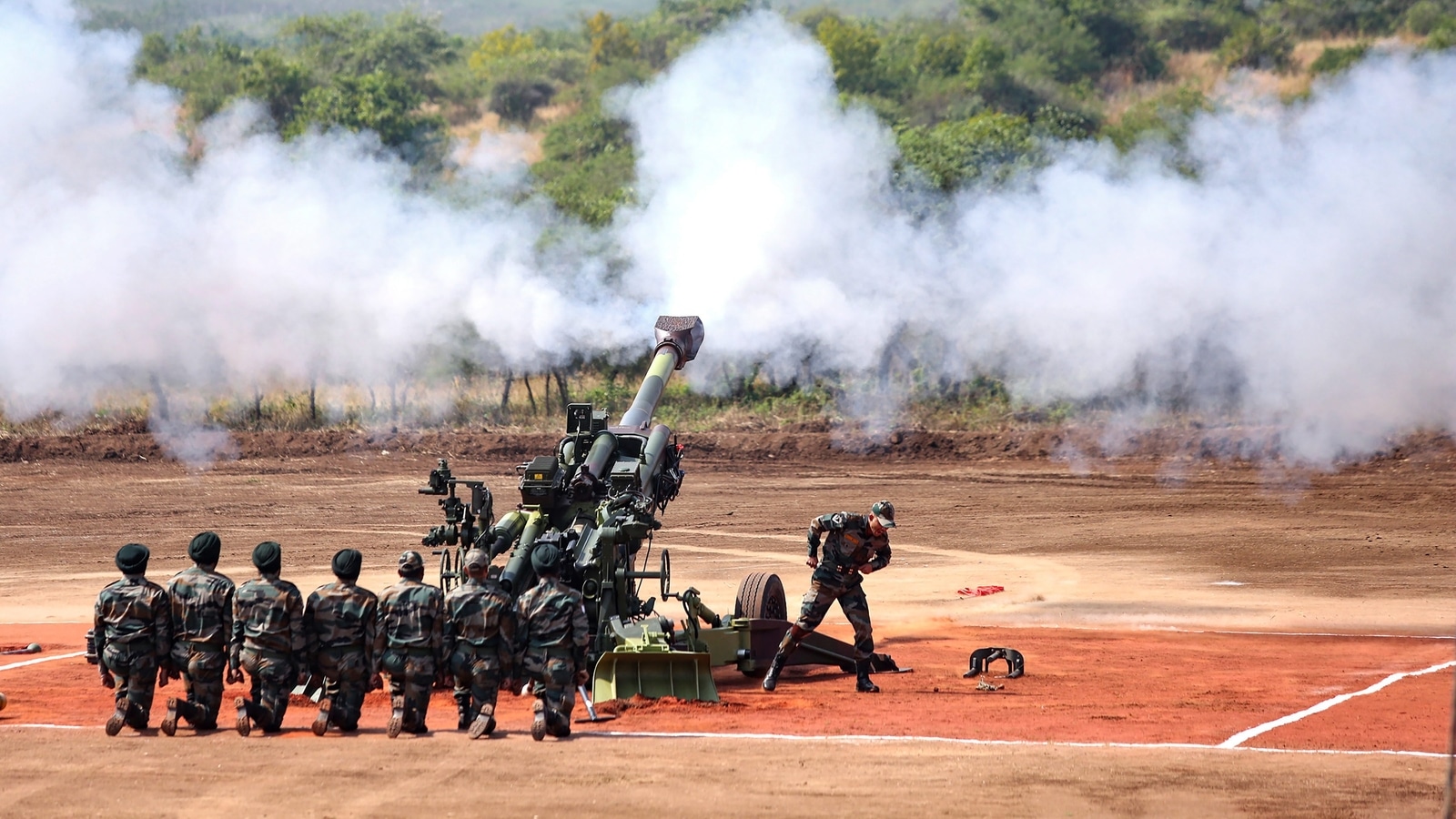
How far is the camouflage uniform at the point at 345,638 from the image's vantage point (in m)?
12.1

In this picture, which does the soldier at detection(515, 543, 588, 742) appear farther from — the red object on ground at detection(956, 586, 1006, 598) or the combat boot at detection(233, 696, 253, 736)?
the red object on ground at detection(956, 586, 1006, 598)

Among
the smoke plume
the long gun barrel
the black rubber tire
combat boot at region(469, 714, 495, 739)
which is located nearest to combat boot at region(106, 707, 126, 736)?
combat boot at region(469, 714, 495, 739)

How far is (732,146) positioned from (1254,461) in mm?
14290

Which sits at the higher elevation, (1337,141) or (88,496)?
(1337,141)

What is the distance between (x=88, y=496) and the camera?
108ft

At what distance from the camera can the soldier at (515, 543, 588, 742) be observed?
38.8 ft

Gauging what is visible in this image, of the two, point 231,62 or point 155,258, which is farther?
point 231,62

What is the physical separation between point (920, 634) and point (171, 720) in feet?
30.3

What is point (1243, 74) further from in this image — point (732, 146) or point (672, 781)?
point (672, 781)

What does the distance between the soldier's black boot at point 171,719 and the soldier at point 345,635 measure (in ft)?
3.29

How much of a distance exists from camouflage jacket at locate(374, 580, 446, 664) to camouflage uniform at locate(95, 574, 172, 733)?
1636 millimetres

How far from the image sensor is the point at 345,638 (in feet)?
39.7

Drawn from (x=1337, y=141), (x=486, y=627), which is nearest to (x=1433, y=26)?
(x=1337, y=141)

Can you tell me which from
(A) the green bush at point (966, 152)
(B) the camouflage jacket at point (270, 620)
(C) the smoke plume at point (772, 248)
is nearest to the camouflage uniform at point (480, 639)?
(B) the camouflage jacket at point (270, 620)
